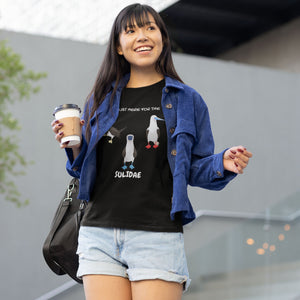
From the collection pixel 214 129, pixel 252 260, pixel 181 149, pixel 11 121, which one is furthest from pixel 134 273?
pixel 214 129

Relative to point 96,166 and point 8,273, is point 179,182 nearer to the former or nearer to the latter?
point 96,166

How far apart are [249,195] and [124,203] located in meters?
6.00

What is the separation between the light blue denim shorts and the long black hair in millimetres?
404

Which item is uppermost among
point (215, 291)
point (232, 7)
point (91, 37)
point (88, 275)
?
point (232, 7)

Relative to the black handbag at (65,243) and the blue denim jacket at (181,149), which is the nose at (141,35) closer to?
the blue denim jacket at (181,149)

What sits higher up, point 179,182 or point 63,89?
point 63,89

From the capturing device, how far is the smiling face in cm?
186

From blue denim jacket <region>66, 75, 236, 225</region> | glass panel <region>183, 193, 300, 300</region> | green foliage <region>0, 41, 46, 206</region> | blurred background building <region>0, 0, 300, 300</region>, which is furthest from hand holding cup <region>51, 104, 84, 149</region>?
green foliage <region>0, 41, 46, 206</region>

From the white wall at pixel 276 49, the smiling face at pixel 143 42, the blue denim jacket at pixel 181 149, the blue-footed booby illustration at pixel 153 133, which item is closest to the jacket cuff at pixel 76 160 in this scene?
the blue denim jacket at pixel 181 149

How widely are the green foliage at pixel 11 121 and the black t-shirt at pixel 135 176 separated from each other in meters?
4.50

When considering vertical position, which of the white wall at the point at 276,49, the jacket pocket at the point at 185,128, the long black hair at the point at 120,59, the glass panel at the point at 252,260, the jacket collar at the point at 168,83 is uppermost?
the white wall at the point at 276,49

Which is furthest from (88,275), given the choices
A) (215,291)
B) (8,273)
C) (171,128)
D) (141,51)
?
(8,273)

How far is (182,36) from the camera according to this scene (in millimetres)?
10898

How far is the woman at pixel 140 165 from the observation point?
1672 millimetres
